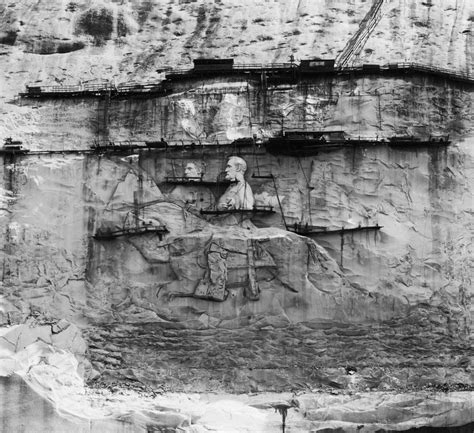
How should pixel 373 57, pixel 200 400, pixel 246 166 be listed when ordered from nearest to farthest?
1. pixel 200 400
2. pixel 246 166
3. pixel 373 57

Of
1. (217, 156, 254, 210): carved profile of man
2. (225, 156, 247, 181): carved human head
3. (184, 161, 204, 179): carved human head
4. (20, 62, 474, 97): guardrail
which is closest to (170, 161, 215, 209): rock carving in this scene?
(184, 161, 204, 179): carved human head

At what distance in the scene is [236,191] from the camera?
1713 inches

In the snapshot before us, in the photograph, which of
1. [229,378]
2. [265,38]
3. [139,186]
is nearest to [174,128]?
[139,186]

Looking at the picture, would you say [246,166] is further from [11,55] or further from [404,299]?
[11,55]

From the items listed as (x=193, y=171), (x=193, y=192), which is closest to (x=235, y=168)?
(x=193, y=171)

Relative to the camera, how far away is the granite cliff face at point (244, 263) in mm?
40844

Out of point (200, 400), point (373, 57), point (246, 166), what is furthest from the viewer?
point (373, 57)

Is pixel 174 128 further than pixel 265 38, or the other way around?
pixel 265 38

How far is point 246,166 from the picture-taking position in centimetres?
4381

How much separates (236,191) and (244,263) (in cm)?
265

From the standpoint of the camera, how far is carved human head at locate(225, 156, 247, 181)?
4356cm

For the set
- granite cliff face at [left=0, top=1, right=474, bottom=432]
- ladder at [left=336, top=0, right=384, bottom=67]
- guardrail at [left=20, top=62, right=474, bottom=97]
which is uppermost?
ladder at [left=336, top=0, right=384, bottom=67]

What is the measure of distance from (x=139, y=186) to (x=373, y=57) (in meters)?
10.5

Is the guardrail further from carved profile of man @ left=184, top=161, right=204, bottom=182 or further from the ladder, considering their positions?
carved profile of man @ left=184, top=161, right=204, bottom=182
